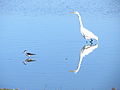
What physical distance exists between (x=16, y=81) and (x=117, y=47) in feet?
3.04

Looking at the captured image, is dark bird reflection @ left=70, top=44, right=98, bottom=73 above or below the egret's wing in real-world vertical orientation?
below

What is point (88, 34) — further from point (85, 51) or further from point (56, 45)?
point (56, 45)

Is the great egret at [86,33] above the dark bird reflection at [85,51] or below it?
above

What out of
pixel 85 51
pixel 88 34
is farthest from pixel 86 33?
pixel 85 51

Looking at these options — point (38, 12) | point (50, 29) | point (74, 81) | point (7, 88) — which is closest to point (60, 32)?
point (50, 29)

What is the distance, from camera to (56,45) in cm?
279

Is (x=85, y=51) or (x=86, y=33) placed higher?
(x=86, y=33)

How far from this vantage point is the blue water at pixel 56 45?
8.99 ft

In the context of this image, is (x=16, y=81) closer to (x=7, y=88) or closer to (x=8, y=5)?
(x=7, y=88)

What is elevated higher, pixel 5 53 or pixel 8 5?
pixel 8 5

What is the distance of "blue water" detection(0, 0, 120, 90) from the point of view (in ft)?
8.99

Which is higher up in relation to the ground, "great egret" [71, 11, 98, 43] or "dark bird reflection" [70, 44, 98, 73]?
"great egret" [71, 11, 98, 43]

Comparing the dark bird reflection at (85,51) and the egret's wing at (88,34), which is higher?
the egret's wing at (88,34)

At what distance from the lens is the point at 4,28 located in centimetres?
280
